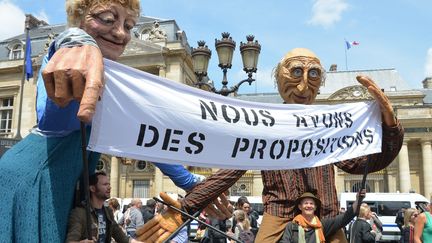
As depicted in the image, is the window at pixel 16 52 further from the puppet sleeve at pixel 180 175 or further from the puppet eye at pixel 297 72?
the puppet sleeve at pixel 180 175

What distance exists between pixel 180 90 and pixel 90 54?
64 cm

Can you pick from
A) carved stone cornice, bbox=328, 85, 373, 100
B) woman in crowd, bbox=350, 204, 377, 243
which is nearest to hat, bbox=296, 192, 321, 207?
woman in crowd, bbox=350, 204, 377, 243

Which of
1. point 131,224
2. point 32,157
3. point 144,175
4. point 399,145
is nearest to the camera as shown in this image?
point 32,157

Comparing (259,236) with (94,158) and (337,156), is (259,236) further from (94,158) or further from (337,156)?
(94,158)

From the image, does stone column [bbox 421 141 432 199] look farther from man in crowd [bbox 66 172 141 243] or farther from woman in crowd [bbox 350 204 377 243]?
man in crowd [bbox 66 172 141 243]

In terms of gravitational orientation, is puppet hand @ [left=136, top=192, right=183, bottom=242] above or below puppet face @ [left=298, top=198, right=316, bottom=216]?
below

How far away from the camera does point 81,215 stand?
1728 millimetres

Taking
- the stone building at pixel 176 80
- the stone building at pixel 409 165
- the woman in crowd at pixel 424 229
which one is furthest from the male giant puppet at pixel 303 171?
the stone building at pixel 409 165

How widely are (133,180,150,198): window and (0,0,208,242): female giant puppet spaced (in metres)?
31.6

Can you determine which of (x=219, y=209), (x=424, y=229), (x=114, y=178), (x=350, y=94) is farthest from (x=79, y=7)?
(x=350, y=94)

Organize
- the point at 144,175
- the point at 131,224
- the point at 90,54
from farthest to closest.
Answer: the point at 144,175 < the point at 131,224 < the point at 90,54

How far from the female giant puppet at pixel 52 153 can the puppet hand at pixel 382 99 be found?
1533 millimetres

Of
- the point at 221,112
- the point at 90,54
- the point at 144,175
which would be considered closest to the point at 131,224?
the point at 221,112

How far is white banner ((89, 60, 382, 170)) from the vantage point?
174 centimetres
